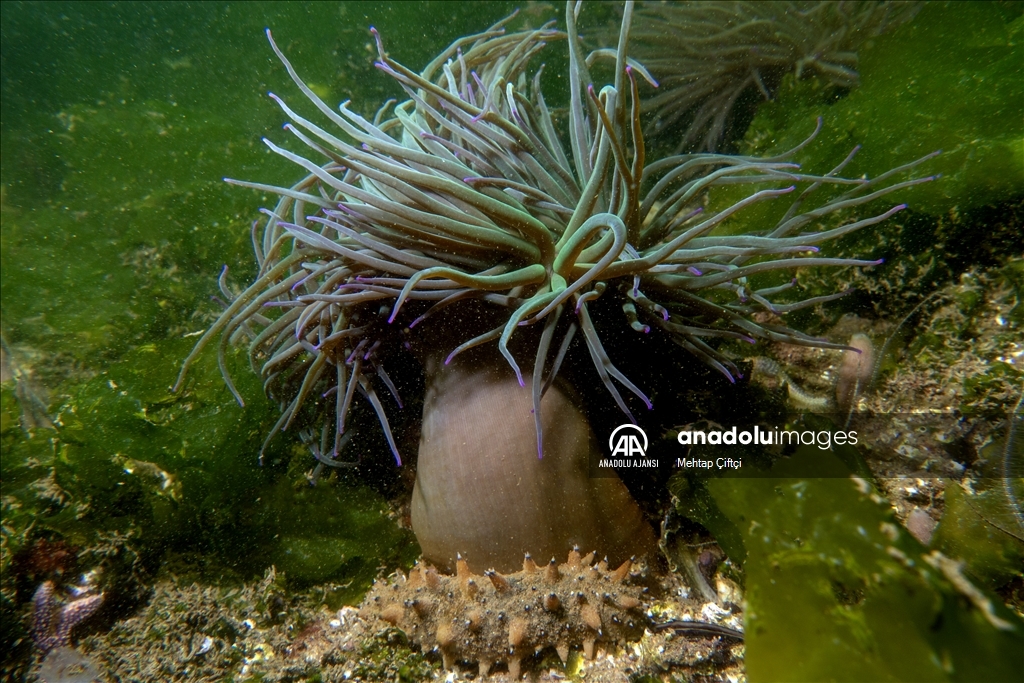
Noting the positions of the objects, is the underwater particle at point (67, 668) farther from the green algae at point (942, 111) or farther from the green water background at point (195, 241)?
the green algae at point (942, 111)

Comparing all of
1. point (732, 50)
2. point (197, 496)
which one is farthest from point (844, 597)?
point (732, 50)

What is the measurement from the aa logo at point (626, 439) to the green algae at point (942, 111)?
1.78 meters

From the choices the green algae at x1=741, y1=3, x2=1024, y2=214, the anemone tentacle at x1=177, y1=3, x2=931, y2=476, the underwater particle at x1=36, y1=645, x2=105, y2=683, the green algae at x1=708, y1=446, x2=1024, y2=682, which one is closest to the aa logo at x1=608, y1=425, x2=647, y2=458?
the anemone tentacle at x1=177, y1=3, x2=931, y2=476

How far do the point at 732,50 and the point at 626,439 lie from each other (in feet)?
13.4

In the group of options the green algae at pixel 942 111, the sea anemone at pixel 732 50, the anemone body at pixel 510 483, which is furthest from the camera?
the sea anemone at pixel 732 50

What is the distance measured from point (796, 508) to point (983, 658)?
1.67 ft

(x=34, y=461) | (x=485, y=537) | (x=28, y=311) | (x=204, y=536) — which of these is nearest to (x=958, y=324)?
(x=485, y=537)

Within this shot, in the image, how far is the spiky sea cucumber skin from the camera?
1.91 metres

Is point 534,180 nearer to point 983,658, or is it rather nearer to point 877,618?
point 877,618

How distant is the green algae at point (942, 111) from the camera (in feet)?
8.04

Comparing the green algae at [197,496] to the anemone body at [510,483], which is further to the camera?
the green algae at [197,496]

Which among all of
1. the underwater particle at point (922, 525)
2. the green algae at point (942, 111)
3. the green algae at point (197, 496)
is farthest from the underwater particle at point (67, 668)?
the green algae at point (942, 111)

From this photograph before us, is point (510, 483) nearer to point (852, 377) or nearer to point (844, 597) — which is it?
point (844, 597)

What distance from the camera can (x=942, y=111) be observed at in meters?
2.77
